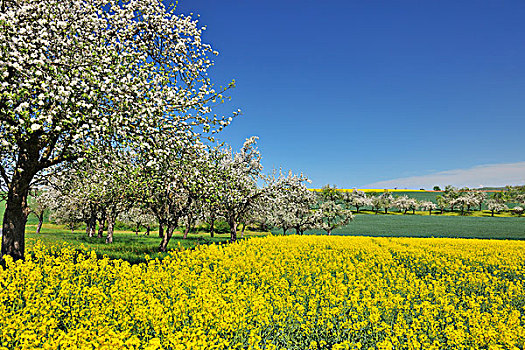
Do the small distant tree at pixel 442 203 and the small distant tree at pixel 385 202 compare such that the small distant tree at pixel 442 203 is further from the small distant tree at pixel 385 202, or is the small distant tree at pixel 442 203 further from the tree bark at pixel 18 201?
the tree bark at pixel 18 201

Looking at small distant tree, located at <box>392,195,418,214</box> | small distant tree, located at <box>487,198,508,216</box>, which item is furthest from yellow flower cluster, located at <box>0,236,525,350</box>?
small distant tree, located at <box>392,195,418,214</box>

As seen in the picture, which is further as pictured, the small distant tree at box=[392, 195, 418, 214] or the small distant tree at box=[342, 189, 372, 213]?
the small distant tree at box=[392, 195, 418, 214]

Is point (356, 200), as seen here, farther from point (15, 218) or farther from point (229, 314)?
point (229, 314)

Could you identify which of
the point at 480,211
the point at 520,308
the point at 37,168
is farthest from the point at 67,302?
the point at 480,211

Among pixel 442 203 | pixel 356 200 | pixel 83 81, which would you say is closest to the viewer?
pixel 83 81

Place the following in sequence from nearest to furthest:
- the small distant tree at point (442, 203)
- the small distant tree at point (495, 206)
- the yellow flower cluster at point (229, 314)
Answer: the yellow flower cluster at point (229, 314)
the small distant tree at point (495, 206)
the small distant tree at point (442, 203)

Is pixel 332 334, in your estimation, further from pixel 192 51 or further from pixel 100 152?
pixel 192 51

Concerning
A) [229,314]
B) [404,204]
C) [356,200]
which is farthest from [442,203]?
[229,314]

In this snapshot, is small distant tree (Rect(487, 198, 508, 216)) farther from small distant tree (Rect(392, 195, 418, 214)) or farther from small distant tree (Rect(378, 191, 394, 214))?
small distant tree (Rect(378, 191, 394, 214))

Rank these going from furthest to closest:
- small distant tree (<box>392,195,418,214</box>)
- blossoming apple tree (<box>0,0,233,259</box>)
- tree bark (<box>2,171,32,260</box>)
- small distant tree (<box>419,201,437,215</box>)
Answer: small distant tree (<box>419,201,437,215</box>), small distant tree (<box>392,195,418,214</box>), tree bark (<box>2,171,32,260</box>), blossoming apple tree (<box>0,0,233,259</box>)

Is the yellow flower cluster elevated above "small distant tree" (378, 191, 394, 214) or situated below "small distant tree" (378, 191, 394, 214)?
below

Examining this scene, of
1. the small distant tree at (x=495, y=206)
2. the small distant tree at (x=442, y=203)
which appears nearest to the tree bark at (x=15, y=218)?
the small distant tree at (x=495, y=206)

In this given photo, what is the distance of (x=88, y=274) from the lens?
9789mm

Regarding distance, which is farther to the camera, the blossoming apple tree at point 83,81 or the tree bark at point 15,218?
the tree bark at point 15,218
